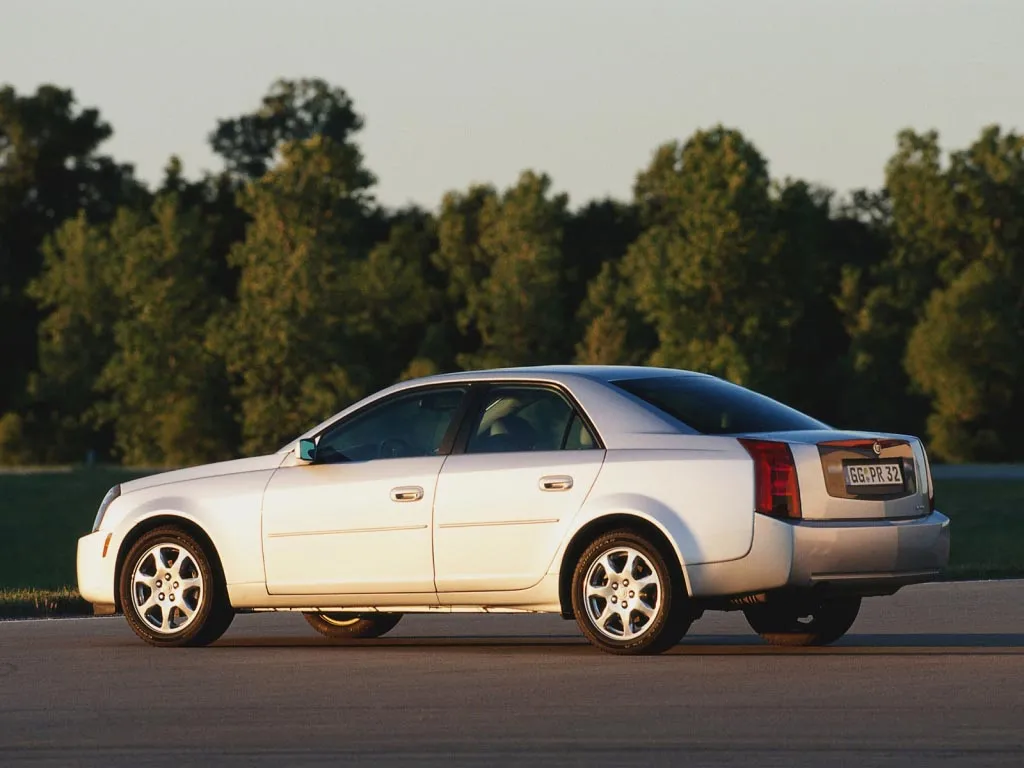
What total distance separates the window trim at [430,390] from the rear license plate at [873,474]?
88.7 inches

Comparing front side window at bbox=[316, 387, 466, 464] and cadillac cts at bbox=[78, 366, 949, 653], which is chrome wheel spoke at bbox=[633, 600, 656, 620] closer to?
cadillac cts at bbox=[78, 366, 949, 653]

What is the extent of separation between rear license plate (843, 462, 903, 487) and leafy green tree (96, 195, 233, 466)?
70368mm

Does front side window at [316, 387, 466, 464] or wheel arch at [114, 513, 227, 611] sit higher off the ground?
front side window at [316, 387, 466, 464]

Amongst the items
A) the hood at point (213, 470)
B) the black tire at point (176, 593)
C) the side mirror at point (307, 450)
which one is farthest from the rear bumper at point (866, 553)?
the black tire at point (176, 593)

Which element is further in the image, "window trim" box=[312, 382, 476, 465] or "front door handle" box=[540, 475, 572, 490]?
"window trim" box=[312, 382, 476, 465]

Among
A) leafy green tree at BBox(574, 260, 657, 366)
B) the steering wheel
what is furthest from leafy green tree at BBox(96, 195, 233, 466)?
the steering wheel

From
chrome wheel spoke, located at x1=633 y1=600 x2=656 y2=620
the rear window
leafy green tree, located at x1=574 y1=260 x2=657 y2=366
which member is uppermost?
leafy green tree, located at x1=574 y1=260 x2=657 y2=366

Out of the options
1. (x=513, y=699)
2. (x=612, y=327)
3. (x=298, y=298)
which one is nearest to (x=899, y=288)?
(x=612, y=327)

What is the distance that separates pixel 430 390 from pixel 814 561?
265 centimetres

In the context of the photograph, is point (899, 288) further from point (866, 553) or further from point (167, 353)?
point (866, 553)

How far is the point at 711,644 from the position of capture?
45.4ft

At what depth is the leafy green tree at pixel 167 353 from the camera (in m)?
83.2

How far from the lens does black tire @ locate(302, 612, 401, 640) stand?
48.3 ft

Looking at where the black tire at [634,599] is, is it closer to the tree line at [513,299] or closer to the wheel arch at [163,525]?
the wheel arch at [163,525]
